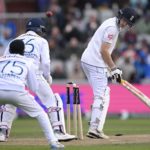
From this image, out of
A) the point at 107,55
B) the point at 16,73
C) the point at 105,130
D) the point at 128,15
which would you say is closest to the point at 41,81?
the point at 107,55

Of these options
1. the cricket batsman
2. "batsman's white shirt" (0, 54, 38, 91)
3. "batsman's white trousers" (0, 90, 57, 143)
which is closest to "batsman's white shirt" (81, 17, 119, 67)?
the cricket batsman

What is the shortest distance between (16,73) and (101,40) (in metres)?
2.60

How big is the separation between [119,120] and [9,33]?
15.2 feet

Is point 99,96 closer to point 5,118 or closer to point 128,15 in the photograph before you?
point 128,15

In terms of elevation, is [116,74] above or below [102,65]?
below

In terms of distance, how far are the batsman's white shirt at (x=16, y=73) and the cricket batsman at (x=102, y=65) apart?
6.94 feet

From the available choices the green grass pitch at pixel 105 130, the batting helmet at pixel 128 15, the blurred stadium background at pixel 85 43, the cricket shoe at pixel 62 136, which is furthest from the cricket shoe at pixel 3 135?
the blurred stadium background at pixel 85 43

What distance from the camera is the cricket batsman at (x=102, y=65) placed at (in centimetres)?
1298

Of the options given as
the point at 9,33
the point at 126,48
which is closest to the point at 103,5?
the point at 126,48

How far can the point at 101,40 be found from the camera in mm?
13180

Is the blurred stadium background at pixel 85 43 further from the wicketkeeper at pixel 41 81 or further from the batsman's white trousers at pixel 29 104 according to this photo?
the batsman's white trousers at pixel 29 104

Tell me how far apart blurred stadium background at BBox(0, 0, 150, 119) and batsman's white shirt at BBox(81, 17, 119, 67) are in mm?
7593

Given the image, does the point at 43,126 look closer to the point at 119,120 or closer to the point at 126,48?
the point at 119,120

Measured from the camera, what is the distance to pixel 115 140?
12.8 metres
